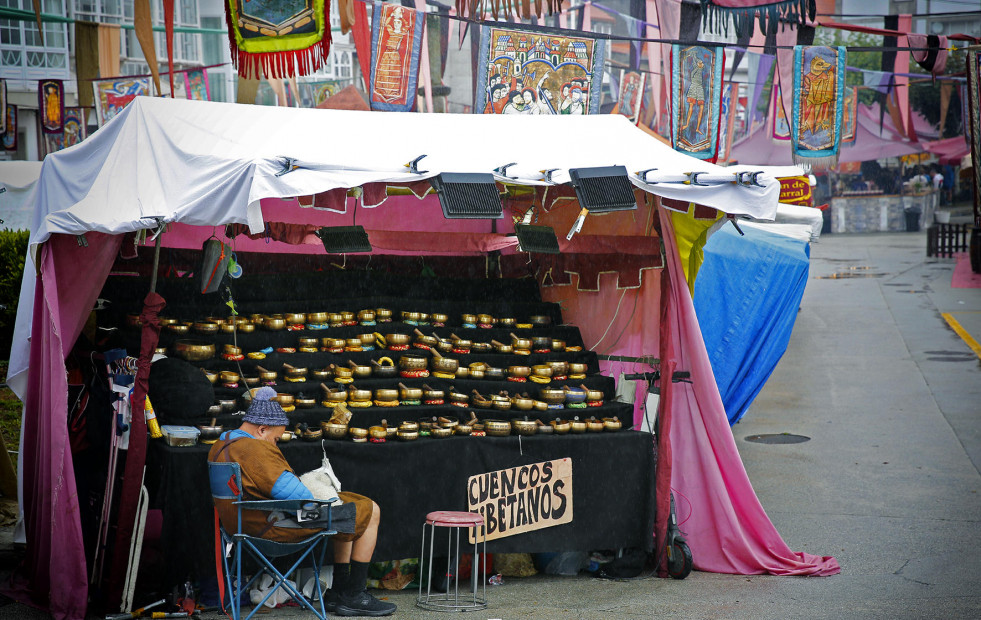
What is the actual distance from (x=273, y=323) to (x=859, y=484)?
5.53m

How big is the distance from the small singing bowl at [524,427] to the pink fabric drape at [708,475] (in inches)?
39.5

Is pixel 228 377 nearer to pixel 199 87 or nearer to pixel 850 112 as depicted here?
pixel 199 87

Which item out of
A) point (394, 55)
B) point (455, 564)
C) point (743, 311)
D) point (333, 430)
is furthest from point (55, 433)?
point (743, 311)

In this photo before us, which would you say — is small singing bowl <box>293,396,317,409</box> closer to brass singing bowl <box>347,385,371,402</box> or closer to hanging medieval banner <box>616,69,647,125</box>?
brass singing bowl <box>347,385,371,402</box>

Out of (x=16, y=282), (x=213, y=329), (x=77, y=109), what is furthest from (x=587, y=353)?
(x=77, y=109)

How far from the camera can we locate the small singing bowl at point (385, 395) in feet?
22.1

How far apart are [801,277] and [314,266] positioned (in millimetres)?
5099

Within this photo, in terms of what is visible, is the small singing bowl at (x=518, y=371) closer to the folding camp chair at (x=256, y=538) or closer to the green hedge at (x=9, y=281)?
the folding camp chair at (x=256, y=538)

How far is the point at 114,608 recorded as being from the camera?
5660 mm

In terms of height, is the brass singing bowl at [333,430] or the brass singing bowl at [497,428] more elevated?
the brass singing bowl at [333,430]

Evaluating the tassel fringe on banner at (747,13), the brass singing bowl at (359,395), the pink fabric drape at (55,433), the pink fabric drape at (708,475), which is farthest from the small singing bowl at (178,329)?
the tassel fringe on banner at (747,13)

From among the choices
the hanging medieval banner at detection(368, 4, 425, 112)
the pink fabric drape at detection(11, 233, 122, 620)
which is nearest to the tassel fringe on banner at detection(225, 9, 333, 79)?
the pink fabric drape at detection(11, 233, 122, 620)

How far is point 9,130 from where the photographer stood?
51.0ft

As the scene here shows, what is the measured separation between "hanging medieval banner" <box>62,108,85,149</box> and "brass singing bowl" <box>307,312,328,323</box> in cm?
958
